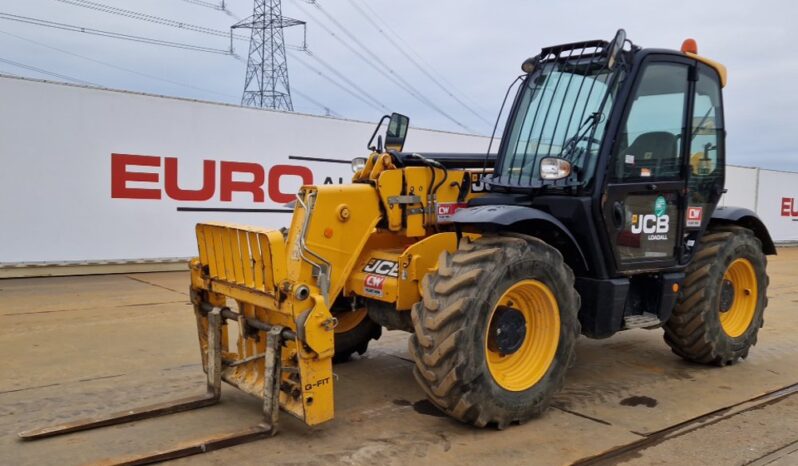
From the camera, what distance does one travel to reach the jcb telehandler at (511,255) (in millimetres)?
3941

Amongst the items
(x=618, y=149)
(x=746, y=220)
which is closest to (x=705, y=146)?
(x=746, y=220)

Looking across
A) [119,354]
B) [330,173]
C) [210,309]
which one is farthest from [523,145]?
[330,173]

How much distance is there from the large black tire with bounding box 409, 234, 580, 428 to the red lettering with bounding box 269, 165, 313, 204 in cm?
905

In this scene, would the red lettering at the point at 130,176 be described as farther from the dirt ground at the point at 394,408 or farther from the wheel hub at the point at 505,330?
the wheel hub at the point at 505,330

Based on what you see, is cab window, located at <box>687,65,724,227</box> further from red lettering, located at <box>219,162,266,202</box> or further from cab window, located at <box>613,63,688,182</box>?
red lettering, located at <box>219,162,266,202</box>

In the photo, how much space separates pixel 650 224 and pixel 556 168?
41.8 inches

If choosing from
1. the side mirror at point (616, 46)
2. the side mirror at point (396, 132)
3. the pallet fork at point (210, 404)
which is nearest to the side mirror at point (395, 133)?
the side mirror at point (396, 132)

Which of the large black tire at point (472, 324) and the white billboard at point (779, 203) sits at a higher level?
the white billboard at point (779, 203)

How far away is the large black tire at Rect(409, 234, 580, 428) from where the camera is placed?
386cm

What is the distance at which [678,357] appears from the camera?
246 inches

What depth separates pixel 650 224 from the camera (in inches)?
203

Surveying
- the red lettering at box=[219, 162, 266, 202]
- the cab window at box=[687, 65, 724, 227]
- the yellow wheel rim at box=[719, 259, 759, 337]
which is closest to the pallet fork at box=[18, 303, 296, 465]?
the cab window at box=[687, 65, 724, 227]

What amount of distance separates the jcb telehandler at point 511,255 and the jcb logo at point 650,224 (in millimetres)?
15

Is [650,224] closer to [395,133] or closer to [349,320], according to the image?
[395,133]
